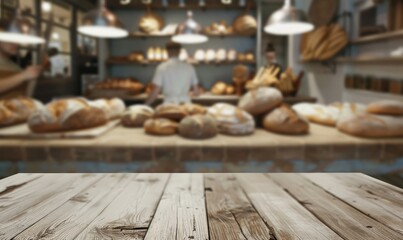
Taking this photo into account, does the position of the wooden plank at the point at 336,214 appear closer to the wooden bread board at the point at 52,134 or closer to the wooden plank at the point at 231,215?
the wooden plank at the point at 231,215

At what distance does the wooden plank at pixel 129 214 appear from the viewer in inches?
24.0

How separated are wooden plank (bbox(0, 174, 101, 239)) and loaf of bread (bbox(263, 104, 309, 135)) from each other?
1.26m

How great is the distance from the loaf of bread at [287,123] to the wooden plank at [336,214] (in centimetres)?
102

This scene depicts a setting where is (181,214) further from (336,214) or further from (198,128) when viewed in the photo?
(198,128)

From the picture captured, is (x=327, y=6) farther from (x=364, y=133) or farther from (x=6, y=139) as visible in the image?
(x=6, y=139)

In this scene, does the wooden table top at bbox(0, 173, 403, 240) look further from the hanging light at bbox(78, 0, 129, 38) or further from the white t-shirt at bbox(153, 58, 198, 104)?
the white t-shirt at bbox(153, 58, 198, 104)

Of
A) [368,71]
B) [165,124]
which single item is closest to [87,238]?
[165,124]

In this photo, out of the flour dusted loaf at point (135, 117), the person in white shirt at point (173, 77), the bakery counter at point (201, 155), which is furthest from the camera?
the person in white shirt at point (173, 77)

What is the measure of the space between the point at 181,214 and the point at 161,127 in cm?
129

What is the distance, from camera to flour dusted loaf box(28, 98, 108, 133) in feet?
6.46

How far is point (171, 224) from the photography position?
0.65 meters

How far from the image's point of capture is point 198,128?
1894 mm

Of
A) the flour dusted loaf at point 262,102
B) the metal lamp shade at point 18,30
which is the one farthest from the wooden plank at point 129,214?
the metal lamp shade at point 18,30

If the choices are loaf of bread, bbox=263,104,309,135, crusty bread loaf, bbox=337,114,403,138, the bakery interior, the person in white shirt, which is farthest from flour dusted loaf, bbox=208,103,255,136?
the person in white shirt
